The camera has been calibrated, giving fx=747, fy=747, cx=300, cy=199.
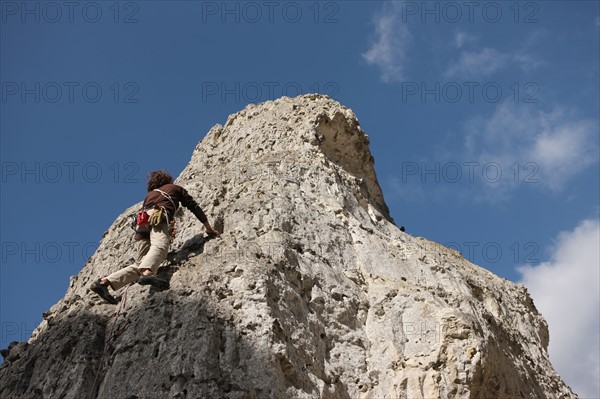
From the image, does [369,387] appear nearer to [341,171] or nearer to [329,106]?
[341,171]

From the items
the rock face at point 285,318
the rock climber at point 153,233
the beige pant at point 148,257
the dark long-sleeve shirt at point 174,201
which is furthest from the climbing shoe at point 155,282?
the dark long-sleeve shirt at point 174,201

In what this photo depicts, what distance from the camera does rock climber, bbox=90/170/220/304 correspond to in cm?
966

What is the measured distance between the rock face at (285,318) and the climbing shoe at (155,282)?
13 cm

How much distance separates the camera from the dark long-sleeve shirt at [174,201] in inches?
424

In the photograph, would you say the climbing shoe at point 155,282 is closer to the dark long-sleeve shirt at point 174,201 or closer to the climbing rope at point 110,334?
the climbing rope at point 110,334

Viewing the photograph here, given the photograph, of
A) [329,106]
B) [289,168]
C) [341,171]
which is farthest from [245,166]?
[329,106]

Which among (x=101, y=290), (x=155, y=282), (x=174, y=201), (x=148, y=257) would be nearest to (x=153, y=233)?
(x=148, y=257)

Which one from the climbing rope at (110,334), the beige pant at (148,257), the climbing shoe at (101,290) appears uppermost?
the beige pant at (148,257)

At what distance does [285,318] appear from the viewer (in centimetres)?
916

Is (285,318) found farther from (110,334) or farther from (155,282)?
(110,334)

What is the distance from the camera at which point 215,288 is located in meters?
9.34

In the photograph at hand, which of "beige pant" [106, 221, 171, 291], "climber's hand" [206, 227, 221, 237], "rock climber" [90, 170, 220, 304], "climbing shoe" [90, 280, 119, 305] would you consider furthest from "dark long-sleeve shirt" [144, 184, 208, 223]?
"climbing shoe" [90, 280, 119, 305]

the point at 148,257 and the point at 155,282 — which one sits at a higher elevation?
the point at 148,257

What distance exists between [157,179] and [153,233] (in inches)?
47.0
